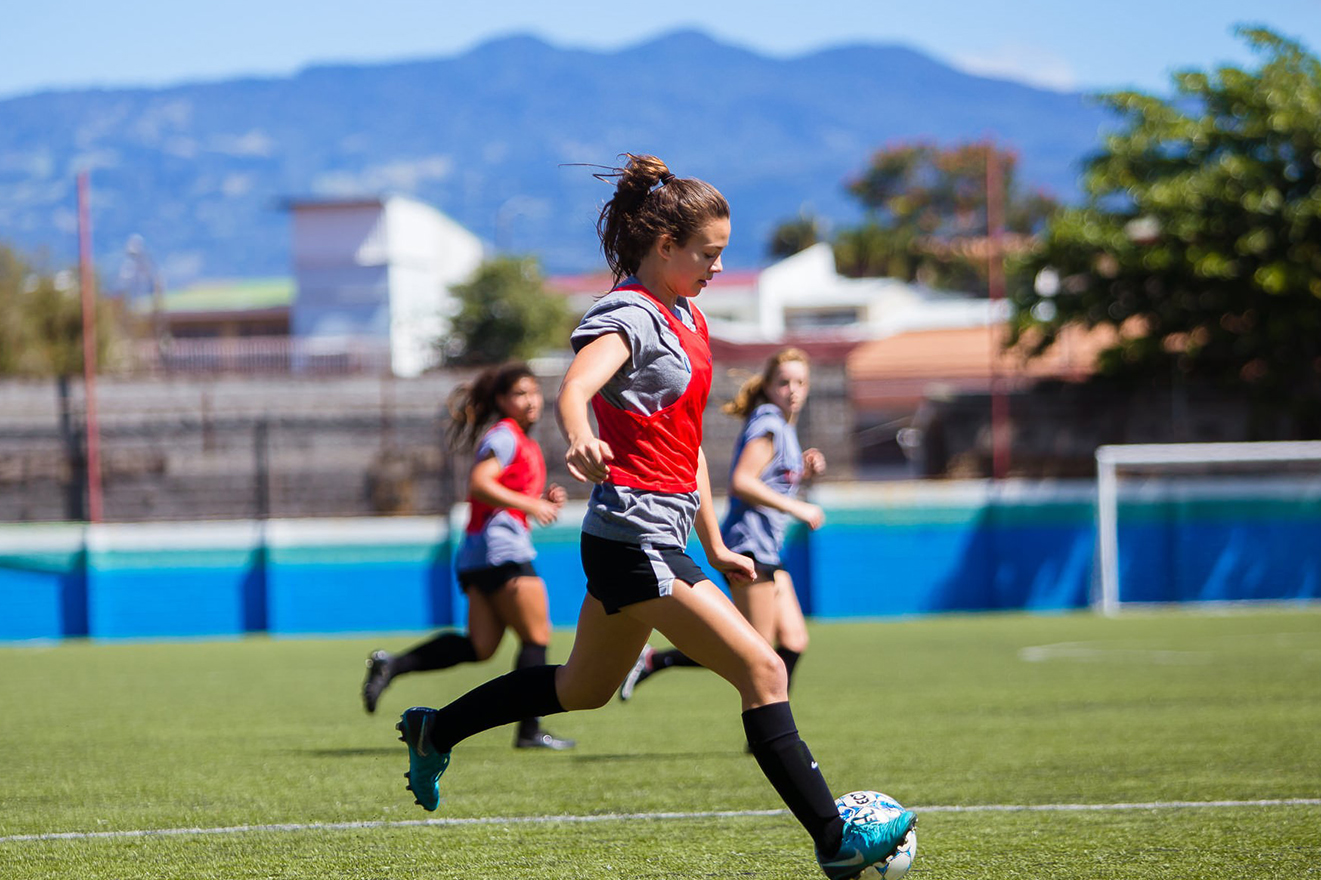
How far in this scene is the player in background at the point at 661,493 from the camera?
412 cm

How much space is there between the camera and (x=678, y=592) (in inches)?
166

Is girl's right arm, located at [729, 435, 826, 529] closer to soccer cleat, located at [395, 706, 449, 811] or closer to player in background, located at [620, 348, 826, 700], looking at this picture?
player in background, located at [620, 348, 826, 700]

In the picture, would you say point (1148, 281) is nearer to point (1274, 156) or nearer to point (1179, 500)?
point (1274, 156)

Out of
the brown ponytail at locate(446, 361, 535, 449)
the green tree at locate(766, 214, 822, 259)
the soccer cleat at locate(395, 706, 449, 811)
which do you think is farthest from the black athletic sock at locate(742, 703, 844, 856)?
the green tree at locate(766, 214, 822, 259)

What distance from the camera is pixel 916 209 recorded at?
77375 mm

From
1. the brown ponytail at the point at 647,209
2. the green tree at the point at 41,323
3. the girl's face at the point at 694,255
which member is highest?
the green tree at the point at 41,323

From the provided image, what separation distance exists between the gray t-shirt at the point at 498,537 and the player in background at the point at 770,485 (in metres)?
0.84

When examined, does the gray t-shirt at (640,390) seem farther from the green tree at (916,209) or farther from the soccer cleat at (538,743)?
the green tree at (916,209)

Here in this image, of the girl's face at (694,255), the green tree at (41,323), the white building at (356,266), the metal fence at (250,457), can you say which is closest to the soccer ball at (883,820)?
the girl's face at (694,255)

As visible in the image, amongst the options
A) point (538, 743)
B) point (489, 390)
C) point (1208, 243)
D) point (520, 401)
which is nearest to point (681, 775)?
point (538, 743)

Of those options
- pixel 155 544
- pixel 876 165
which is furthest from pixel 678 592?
pixel 876 165

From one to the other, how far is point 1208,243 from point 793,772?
60.9 ft

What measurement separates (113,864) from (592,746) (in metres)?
3.42

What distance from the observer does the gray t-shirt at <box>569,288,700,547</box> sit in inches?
167
